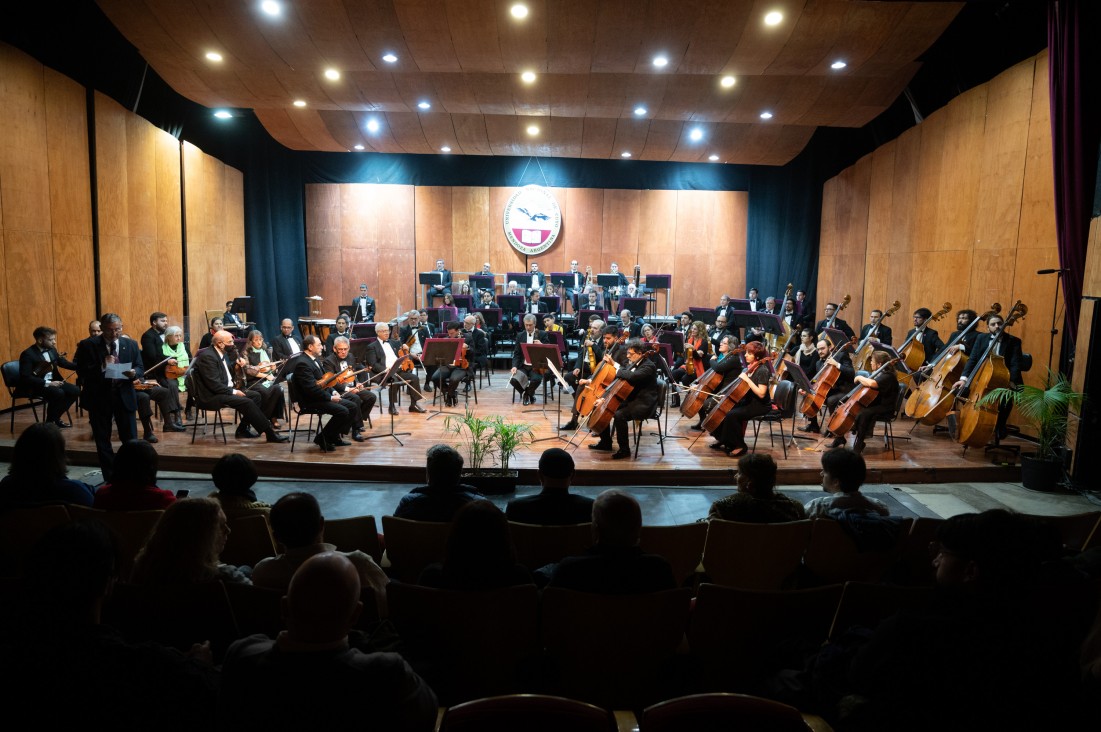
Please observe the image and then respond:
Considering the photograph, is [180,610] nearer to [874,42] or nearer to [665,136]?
[874,42]

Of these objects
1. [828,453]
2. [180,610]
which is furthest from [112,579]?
[828,453]

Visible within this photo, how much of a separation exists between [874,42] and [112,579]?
9806mm

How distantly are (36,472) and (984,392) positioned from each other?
7473 mm

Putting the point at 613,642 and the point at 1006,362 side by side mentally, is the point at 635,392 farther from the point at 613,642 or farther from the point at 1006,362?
the point at 613,642

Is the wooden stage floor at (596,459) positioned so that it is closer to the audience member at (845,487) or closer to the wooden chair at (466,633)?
the audience member at (845,487)

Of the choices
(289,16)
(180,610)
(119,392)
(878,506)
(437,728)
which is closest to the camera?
(437,728)

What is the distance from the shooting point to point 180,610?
2.42 metres

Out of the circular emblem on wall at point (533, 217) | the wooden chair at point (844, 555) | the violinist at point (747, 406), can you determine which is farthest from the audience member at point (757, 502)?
the circular emblem on wall at point (533, 217)

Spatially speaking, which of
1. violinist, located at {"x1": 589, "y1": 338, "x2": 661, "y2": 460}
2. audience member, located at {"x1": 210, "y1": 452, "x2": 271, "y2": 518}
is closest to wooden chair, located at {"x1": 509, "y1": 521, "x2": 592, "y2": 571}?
audience member, located at {"x1": 210, "y1": 452, "x2": 271, "y2": 518}

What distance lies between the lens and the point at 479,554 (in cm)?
251

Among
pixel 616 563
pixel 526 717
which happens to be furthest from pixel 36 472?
pixel 526 717

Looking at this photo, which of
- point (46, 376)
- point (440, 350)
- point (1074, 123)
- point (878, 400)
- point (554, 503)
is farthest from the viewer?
point (440, 350)

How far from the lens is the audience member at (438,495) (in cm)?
359

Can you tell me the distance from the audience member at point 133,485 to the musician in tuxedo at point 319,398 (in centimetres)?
361
